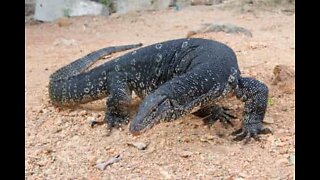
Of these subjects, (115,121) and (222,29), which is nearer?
(115,121)

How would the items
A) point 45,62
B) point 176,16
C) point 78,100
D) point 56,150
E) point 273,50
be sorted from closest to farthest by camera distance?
point 56,150, point 78,100, point 273,50, point 45,62, point 176,16

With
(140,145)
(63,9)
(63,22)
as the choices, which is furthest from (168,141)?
(63,9)

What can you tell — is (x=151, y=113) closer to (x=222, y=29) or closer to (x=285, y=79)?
(x=285, y=79)

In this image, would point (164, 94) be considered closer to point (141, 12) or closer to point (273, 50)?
point (273, 50)

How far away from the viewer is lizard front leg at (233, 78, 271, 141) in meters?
4.92

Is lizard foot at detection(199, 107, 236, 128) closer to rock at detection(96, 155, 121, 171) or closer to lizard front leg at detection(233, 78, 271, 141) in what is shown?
lizard front leg at detection(233, 78, 271, 141)

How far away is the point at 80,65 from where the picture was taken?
7.27 meters

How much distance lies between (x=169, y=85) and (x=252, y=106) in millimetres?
948

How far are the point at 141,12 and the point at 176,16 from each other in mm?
1005

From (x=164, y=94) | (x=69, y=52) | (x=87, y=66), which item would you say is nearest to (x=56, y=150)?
(x=164, y=94)

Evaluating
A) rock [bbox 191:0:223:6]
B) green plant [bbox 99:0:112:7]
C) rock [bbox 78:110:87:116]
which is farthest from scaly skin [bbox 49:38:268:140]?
rock [bbox 191:0:223:6]

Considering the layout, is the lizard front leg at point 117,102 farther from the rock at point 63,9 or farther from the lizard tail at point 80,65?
the rock at point 63,9

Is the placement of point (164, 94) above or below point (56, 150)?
above

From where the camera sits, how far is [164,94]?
4.52 meters
